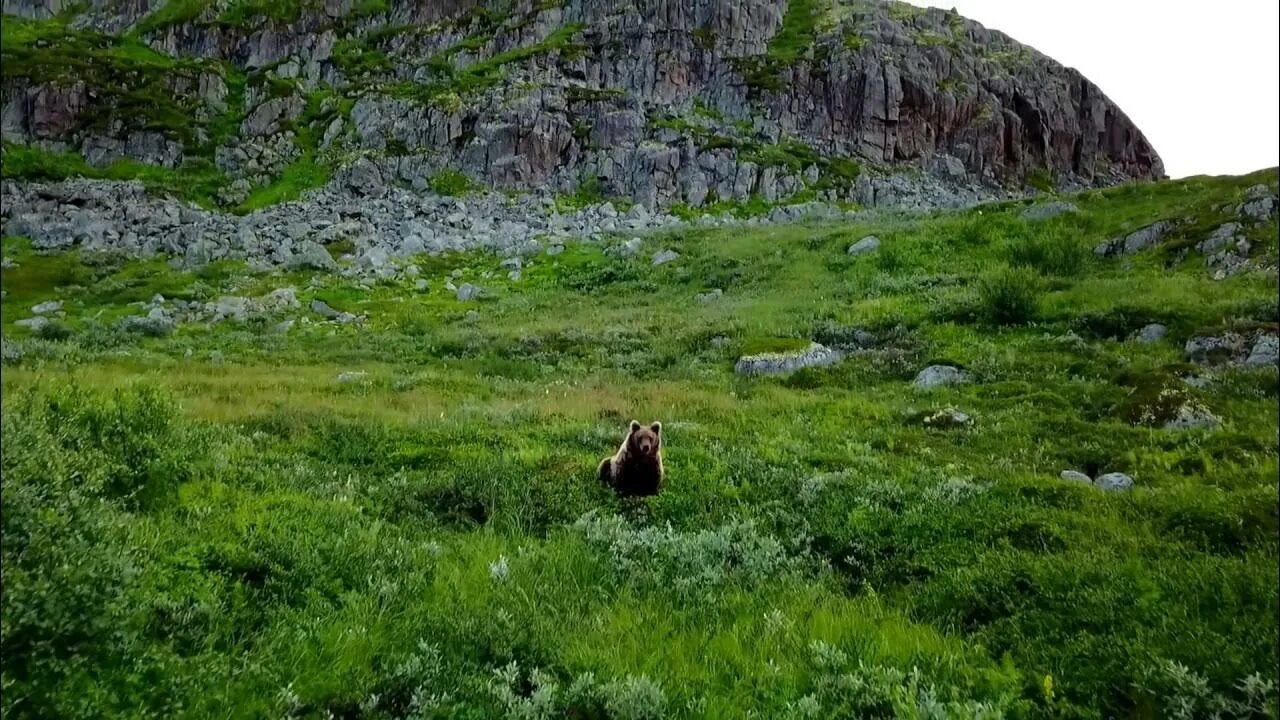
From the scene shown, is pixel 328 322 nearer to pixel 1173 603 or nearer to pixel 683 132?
pixel 1173 603

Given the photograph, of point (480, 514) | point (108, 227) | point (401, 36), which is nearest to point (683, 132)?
point (401, 36)

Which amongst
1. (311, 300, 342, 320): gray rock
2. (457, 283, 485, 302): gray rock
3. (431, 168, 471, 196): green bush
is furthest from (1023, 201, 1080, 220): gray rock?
(431, 168, 471, 196): green bush

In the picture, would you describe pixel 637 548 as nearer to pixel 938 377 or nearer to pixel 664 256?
pixel 938 377

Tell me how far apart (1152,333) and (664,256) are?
95.2 feet

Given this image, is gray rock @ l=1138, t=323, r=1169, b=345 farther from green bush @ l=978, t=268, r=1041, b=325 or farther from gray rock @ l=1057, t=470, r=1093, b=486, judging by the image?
gray rock @ l=1057, t=470, r=1093, b=486

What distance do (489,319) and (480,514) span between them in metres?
24.1

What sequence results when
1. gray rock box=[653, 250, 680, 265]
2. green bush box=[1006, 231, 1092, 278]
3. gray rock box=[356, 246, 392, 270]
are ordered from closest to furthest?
green bush box=[1006, 231, 1092, 278] < gray rock box=[356, 246, 392, 270] < gray rock box=[653, 250, 680, 265]

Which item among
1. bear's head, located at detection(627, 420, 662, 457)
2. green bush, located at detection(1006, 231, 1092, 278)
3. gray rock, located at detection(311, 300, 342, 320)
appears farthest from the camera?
gray rock, located at detection(311, 300, 342, 320)

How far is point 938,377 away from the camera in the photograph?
17.6m

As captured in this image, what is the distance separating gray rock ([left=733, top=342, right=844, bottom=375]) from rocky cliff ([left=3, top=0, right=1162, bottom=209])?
48.8 metres

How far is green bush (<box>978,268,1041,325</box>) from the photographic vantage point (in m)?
22.7

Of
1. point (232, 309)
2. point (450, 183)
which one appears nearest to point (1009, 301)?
point (232, 309)

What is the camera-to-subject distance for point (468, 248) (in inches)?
1973

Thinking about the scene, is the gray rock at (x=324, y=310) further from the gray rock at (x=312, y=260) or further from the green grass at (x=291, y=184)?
the green grass at (x=291, y=184)
